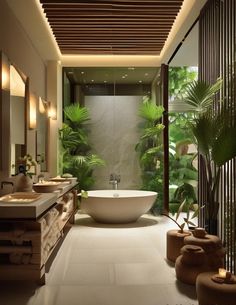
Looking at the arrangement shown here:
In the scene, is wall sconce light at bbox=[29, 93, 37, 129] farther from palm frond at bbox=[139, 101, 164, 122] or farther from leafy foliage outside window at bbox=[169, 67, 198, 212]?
leafy foliage outside window at bbox=[169, 67, 198, 212]

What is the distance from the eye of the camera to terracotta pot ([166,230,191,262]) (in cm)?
361

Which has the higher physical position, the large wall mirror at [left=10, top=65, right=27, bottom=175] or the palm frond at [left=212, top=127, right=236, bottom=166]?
the large wall mirror at [left=10, top=65, right=27, bottom=175]

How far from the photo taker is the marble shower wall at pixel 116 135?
746cm

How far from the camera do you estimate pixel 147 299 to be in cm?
278

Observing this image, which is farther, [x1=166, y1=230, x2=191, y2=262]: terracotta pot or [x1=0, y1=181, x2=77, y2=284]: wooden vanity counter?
[x1=166, y1=230, x2=191, y2=262]: terracotta pot

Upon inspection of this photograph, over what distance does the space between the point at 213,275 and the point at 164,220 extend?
3.89m

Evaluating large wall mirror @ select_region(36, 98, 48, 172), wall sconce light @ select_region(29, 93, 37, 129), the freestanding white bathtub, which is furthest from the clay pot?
large wall mirror @ select_region(36, 98, 48, 172)

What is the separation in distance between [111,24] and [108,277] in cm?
351

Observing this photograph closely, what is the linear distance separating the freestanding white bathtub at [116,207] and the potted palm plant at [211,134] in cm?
238

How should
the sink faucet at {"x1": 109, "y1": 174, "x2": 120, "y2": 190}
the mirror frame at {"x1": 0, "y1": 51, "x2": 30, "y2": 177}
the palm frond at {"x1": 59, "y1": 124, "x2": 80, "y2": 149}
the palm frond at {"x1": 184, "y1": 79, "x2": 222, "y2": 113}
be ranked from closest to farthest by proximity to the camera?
the palm frond at {"x1": 184, "y1": 79, "x2": 222, "y2": 113}
the mirror frame at {"x1": 0, "y1": 51, "x2": 30, "y2": 177}
the palm frond at {"x1": 59, "y1": 124, "x2": 80, "y2": 149}
the sink faucet at {"x1": 109, "y1": 174, "x2": 120, "y2": 190}

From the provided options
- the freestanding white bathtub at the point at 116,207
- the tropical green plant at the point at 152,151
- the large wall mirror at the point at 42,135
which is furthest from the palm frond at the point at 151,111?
the large wall mirror at the point at 42,135

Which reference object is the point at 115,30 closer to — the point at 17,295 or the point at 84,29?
the point at 84,29

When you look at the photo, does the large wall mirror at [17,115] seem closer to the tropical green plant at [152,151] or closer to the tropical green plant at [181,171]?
the tropical green plant at [152,151]

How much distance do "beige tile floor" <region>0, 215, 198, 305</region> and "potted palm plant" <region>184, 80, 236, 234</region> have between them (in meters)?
0.73
